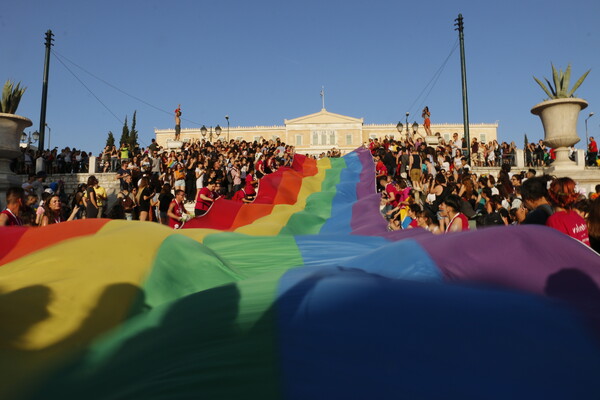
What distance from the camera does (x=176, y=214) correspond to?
27.4ft


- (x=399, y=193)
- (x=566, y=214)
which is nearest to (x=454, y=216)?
(x=566, y=214)

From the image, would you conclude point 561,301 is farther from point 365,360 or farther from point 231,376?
point 231,376

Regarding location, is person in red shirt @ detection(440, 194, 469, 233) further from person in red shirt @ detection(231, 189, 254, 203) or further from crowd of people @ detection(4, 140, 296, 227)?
person in red shirt @ detection(231, 189, 254, 203)

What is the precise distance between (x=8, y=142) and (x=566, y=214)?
46.2 feet

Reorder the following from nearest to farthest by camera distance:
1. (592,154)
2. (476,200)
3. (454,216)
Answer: (454,216) < (476,200) < (592,154)

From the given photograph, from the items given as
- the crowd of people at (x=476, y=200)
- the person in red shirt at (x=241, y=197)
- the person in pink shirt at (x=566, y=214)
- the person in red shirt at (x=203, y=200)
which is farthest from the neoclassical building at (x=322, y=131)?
the person in pink shirt at (x=566, y=214)

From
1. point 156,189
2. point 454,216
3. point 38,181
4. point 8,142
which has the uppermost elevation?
point 8,142

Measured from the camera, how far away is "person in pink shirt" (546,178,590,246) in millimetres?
3700

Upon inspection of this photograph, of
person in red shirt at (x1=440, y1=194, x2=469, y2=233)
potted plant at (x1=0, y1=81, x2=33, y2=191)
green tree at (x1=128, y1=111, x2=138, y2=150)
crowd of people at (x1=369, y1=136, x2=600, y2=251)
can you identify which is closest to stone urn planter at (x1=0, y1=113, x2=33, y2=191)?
potted plant at (x1=0, y1=81, x2=33, y2=191)

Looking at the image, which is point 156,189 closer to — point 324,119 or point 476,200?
point 476,200

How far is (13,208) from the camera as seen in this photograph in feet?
16.9

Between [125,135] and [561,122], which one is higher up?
[125,135]

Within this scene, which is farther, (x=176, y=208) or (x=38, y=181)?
(x=38, y=181)

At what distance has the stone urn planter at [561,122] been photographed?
10.5 m
